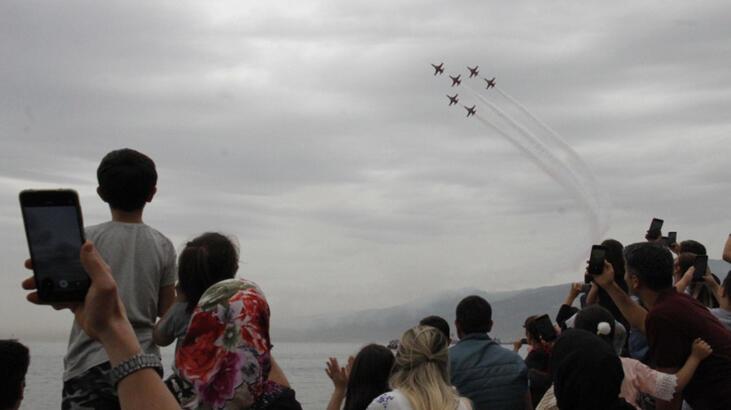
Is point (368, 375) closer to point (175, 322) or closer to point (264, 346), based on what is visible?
point (175, 322)

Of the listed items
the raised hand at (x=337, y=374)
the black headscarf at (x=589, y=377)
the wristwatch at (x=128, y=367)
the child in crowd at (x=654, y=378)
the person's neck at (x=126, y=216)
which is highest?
the person's neck at (x=126, y=216)

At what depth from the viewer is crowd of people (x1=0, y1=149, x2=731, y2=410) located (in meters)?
4.52

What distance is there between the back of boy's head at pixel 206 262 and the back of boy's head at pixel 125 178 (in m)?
0.53

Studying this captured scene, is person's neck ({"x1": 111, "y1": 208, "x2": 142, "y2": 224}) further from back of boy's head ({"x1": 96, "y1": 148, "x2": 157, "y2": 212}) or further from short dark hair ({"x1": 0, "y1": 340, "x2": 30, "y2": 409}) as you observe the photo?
short dark hair ({"x1": 0, "y1": 340, "x2": 30, "y2": 409})

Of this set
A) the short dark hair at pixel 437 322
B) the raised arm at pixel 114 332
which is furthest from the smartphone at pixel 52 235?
the short dark hair at pixel 437 322

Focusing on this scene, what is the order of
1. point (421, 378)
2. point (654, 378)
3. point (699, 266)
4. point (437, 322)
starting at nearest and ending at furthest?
point (421, 378)
point (654, 378)
point (437, 322)
point (699, 266)

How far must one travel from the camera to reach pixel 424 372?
6.61 meters

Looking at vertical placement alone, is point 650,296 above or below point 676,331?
above

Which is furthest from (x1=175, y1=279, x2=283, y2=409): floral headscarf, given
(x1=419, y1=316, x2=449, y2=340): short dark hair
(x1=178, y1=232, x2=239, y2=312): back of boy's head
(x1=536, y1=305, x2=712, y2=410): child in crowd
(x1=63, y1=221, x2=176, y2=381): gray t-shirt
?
(x1=419, y1=316, x2=449, y2=340): short dark hair

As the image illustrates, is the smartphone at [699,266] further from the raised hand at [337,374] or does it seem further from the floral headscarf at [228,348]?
the floral headscarf at [228,348]

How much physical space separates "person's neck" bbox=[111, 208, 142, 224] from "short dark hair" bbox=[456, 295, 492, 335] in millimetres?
4403

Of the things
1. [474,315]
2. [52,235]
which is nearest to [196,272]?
[52,235]

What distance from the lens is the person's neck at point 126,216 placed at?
21.0 feet

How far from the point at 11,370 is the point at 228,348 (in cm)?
173
